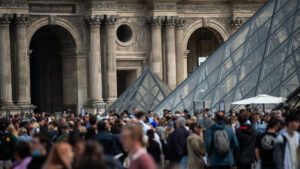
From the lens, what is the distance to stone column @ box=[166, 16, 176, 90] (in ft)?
140

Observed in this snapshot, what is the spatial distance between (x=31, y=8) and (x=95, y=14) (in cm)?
357

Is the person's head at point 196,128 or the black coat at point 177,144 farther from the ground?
the person's head at point 196,128

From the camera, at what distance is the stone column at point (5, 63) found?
1492 inches

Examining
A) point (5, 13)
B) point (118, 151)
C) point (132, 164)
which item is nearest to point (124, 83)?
point (5, 13)

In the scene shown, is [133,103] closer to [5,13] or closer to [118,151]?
[5,13]

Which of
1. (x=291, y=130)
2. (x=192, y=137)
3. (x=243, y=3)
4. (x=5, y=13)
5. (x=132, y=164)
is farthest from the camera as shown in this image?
(x=243, y=3)

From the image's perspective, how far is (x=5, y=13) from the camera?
1490 inches

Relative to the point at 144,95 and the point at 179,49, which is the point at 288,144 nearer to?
the point at 144,95

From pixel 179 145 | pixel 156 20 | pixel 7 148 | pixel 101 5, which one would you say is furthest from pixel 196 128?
pixel 156 20

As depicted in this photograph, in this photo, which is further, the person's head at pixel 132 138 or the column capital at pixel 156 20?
the column capital at pixel 156 20

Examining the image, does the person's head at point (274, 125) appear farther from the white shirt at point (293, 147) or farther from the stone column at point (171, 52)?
the stone column at point (171, 52)

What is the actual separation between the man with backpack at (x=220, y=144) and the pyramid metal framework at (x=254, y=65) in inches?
517

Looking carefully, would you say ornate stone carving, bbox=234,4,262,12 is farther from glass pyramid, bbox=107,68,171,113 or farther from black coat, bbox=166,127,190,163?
black coat, bbox=166,127,190,163

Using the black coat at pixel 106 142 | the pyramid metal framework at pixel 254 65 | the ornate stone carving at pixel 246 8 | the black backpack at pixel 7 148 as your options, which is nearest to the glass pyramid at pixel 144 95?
the pyramid metal framework at pixel 254 65
